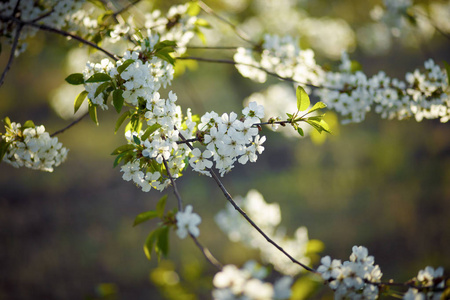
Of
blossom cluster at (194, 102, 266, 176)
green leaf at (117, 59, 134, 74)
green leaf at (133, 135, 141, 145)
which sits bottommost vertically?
green leaf at (133, 135, 141, 145)

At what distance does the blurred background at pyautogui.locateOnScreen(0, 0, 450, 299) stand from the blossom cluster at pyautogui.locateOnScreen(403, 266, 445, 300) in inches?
82.2

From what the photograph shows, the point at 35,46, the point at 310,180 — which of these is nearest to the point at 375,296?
the point at 35,46

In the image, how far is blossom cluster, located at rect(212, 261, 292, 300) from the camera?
84cm

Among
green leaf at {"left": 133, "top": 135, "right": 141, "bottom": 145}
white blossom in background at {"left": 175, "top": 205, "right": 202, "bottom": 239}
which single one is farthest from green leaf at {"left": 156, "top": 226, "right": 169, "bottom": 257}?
green leaf at {"left": 133, "top": 135, "right": 141, "bottom": 145}

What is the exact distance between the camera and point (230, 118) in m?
1.15

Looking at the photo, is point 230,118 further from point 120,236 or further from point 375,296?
point 120,236

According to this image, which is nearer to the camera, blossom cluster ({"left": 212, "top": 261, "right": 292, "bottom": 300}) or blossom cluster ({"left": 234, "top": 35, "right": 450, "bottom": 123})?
blossom cluster ({"left": 212, "top": 261, "right": 292, "bottom": 300})

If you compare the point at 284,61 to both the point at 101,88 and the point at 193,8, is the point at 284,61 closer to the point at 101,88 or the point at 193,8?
the point at 193,8

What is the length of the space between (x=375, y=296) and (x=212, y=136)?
87 centimetres

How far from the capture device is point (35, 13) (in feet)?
5.44

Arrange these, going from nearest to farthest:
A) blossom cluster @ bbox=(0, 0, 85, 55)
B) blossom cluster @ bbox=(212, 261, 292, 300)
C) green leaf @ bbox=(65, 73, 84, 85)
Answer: blossom cluster @ bbox=(212, 261, 292, 300), green leaf @ bbox=(65, 73, 84, 85), blossom cluster @ bbox=(0, 0, 85, 55)

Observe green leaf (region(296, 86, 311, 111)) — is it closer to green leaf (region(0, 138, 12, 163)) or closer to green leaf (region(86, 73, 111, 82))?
green leaf (region(86, 73, 111, 82))

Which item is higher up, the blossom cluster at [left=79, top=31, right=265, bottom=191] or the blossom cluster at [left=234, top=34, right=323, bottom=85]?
the blossom cluster at [left=234, top=34, right=323, bottom=85]

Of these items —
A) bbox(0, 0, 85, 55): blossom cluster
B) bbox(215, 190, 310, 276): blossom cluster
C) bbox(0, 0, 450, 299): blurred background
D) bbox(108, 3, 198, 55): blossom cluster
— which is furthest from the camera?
bbox(0, 0, 450, 299): blurred background
